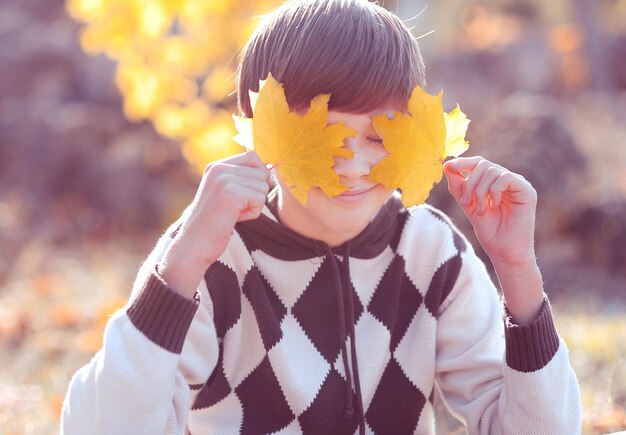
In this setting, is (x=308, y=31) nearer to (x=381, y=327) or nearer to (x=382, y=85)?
(x=382, y=85)

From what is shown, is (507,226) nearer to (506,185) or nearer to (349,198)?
(506,185)

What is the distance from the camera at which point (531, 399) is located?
152 cm

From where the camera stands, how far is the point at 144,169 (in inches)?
225

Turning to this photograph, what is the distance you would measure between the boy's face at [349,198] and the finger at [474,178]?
14cm

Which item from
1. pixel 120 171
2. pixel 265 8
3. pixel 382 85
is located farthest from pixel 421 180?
pixel 120 171

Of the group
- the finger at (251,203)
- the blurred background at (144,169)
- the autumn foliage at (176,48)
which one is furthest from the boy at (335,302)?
the autumn foliage at (176,48)

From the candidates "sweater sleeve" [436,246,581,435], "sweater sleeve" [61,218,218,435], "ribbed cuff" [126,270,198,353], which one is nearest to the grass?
"sweater sleeve" [436,246,581,435]

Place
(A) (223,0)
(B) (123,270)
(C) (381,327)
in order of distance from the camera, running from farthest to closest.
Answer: (B) (123,270), (A) (223,0), (C) (381,327)

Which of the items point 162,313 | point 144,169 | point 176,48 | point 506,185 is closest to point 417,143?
point 506,185

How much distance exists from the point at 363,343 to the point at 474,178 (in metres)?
0.43

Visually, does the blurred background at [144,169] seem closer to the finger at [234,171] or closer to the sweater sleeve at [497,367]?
the sweater sleeve at [497,367]

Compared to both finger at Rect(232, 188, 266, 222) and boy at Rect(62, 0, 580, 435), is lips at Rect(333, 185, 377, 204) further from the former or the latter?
finger at Rect(232, 188, 266, 222)

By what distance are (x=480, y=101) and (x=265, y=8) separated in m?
3.00

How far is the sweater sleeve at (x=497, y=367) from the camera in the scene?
1513 millimetres
